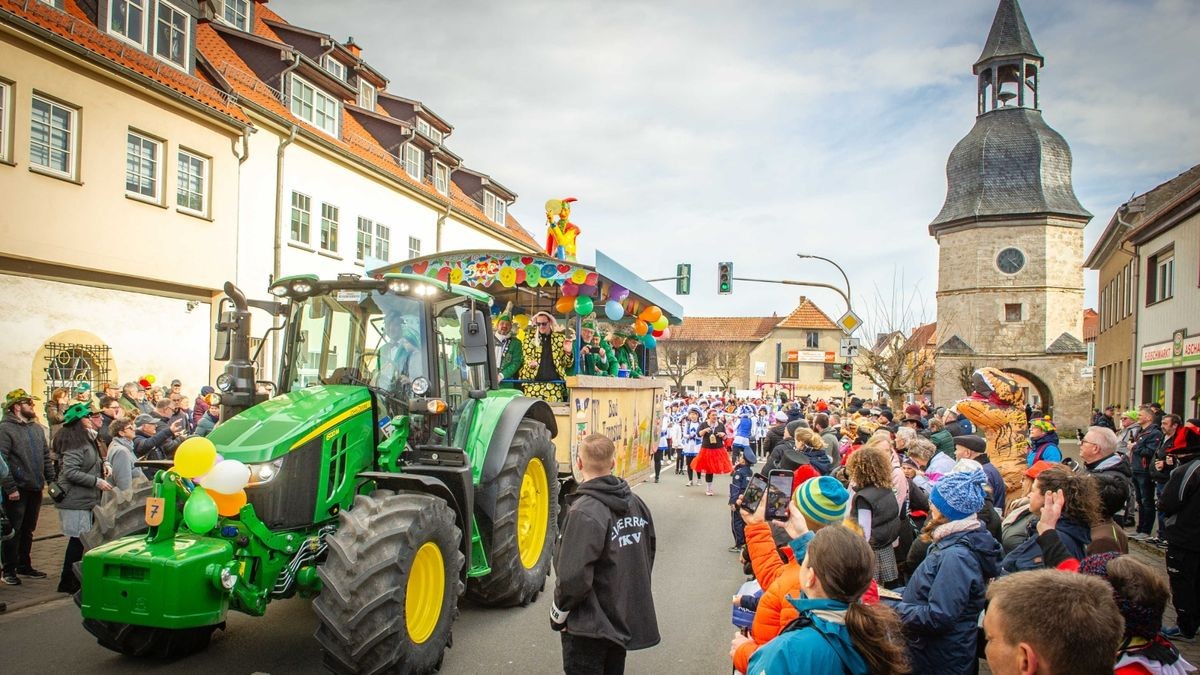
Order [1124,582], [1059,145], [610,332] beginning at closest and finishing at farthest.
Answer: [1124,582]
[610,332]
[1059,145]

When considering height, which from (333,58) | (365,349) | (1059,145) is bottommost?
(365,349)

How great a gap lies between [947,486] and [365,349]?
4153mm

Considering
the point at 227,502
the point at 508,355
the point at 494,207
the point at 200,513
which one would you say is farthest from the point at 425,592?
the point at 494,207

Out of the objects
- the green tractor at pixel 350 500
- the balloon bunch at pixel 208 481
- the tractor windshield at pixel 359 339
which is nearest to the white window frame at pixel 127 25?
the green tractor at pixel 350 500

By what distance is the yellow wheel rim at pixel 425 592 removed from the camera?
5.01 meters

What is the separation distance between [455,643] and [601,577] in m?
2.53

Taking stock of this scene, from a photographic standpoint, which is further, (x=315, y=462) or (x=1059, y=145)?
(x=1059, y=145)

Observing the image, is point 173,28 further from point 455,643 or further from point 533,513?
point 455,643

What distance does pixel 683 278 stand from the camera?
83.5 ft

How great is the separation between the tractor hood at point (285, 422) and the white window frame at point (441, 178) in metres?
22.7

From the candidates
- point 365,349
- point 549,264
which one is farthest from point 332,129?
point 365,349

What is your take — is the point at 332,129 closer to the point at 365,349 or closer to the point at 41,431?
the point at 41,431

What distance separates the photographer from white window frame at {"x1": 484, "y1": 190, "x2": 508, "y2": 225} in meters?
31.8

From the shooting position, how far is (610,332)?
13.3 metres
